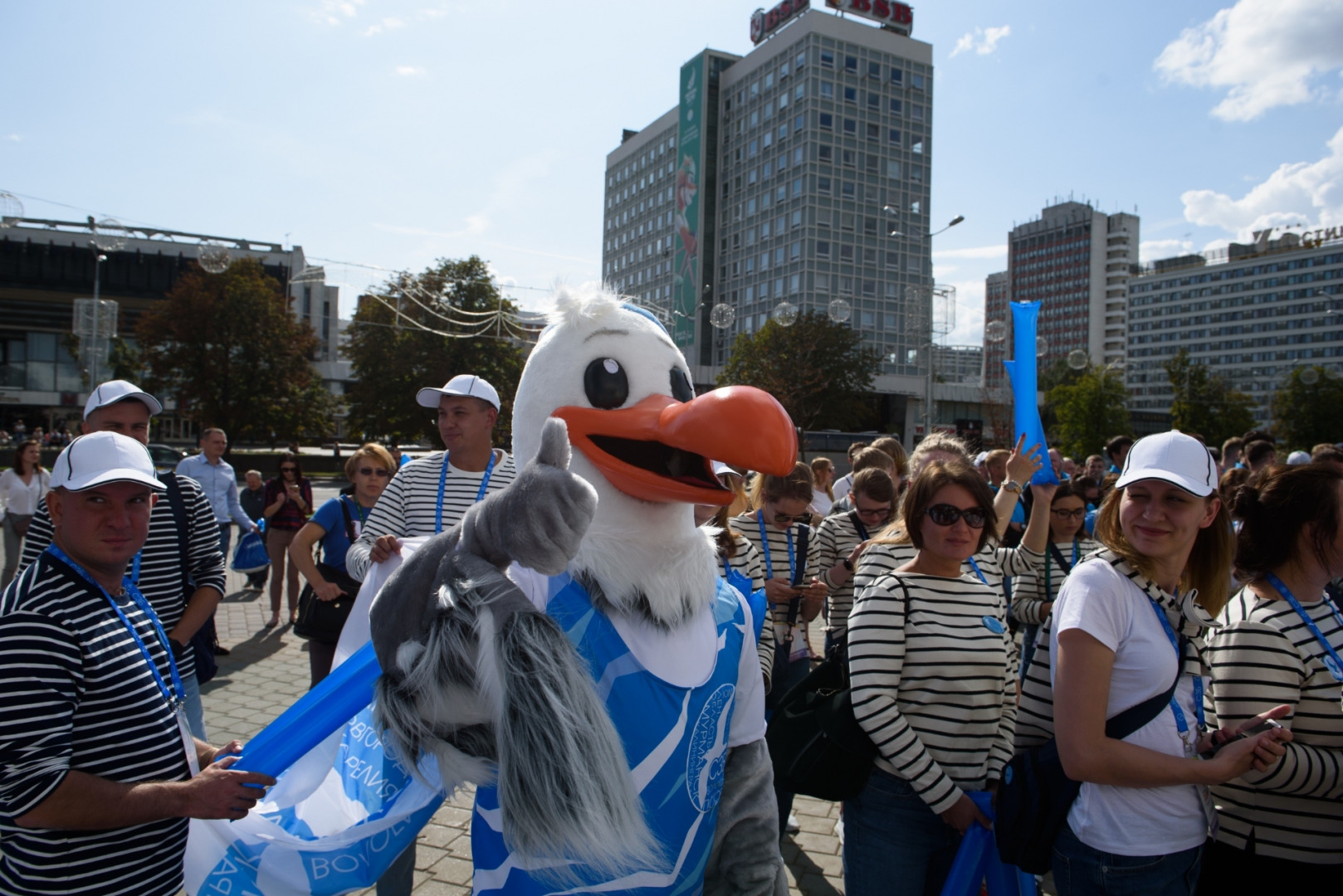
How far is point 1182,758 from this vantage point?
6.22ft

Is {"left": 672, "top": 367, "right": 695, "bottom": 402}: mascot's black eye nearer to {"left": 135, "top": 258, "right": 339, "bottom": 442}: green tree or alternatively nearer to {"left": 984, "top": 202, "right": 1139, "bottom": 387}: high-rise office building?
{"left": 135, "top": 258, "right": 339, "bottom": 442}: green tree

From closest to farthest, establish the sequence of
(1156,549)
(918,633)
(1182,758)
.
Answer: (1182,758) < (1156,549) < (918,633)

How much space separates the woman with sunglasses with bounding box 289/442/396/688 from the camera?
13.3 feet

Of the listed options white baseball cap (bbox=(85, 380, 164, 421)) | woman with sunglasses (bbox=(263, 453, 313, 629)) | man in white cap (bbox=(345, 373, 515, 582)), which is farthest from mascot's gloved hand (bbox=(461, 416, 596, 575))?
woman with sunglasses (bbox=(263, 453, 313, 629))

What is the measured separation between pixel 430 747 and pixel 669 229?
66.0 metres

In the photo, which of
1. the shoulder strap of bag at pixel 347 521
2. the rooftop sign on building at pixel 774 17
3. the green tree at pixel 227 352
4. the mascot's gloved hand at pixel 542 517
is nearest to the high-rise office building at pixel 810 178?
the rooftop sign on building at pixel 774 17

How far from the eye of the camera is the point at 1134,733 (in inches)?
75.6

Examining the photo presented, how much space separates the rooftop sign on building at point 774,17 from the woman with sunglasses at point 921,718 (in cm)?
5999

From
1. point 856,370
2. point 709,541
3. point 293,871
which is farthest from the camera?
point 856,370

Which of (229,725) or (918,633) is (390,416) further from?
(918,633)

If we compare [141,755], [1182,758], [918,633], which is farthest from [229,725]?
[1182,758]

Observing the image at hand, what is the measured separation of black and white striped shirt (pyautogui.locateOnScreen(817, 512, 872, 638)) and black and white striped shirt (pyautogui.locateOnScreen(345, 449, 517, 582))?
1876 mm

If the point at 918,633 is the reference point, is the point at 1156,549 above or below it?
above

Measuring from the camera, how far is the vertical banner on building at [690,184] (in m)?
56.8
